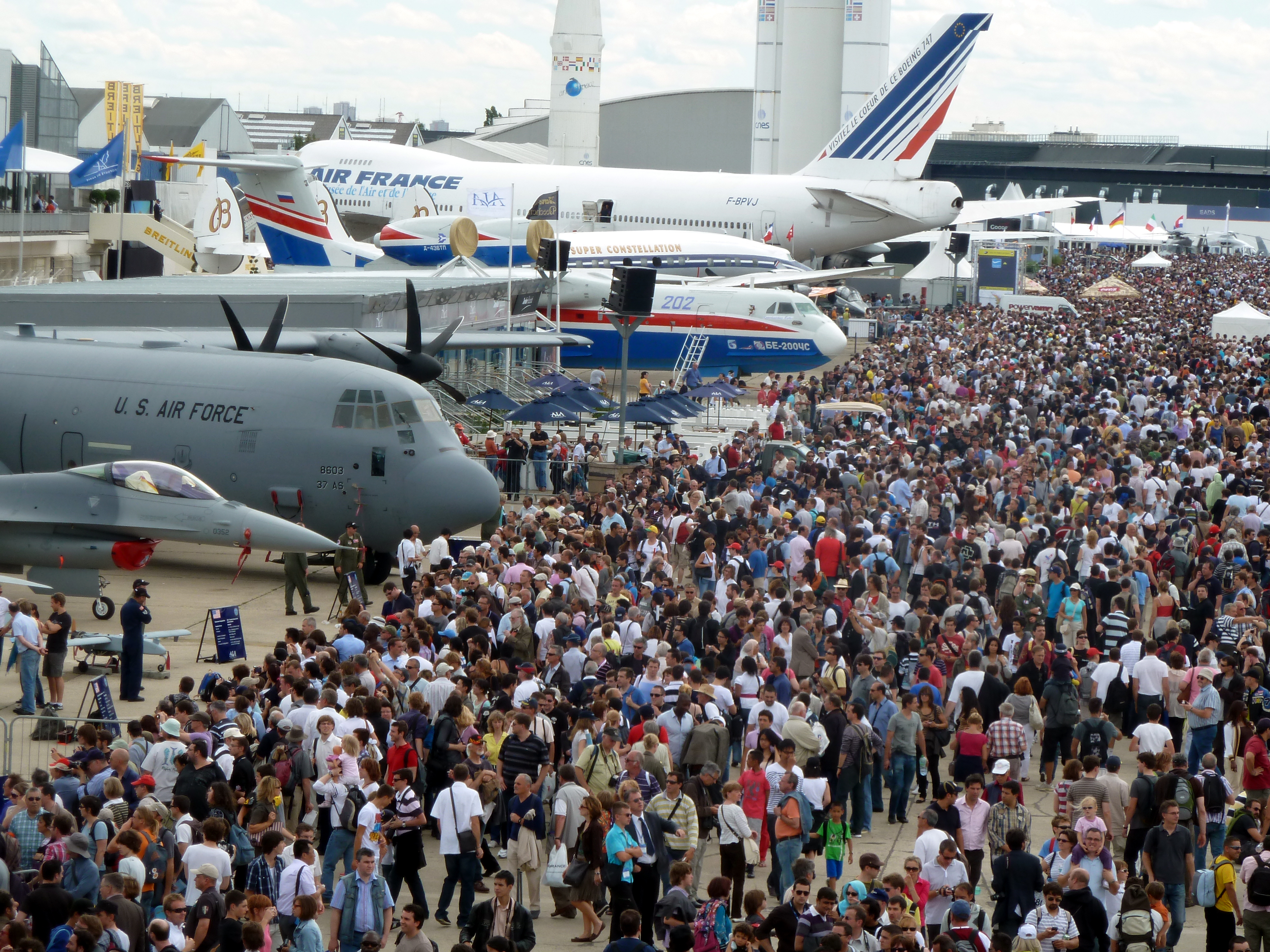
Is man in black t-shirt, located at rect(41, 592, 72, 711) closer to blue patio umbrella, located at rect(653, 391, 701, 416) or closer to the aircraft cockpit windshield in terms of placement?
the aircraft cockpit windshield

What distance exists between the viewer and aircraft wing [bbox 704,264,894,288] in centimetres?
4012

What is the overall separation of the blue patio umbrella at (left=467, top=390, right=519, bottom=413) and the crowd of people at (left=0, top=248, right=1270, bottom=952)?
338 inches

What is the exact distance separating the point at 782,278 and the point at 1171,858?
33905mm

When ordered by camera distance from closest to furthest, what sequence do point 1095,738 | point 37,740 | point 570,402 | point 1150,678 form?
point 1095,738 < point 37,740 < point 1150,678 < point 570,402

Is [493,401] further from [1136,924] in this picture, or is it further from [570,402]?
[1136,924]

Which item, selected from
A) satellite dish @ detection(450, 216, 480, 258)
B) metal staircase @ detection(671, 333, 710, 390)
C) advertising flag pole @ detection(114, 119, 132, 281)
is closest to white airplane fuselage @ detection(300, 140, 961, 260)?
advertising flag pole @ detection(114, 119, 132, 281)

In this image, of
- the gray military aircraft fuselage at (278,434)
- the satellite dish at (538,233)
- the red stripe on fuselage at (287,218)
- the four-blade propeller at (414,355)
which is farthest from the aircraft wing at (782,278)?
the gray military aircraft fuselage at (278,434)

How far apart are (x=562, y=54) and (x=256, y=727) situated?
6040 cm

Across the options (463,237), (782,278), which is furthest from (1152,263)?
(463,237)

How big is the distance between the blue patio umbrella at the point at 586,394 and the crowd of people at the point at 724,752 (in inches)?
352

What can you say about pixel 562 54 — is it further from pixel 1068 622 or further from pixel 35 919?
pixel 35 919

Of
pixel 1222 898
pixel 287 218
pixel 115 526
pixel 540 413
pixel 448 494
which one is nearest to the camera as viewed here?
pixel 1222 898

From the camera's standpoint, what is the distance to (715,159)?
316 feet

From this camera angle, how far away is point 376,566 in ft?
64.3
